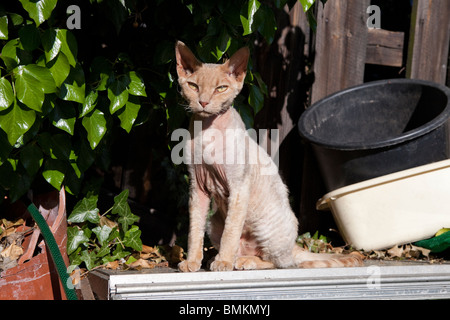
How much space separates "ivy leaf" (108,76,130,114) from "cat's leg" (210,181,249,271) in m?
0.62

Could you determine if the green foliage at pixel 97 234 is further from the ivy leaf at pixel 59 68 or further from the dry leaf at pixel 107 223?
the ivy leaf at pixel 59 68

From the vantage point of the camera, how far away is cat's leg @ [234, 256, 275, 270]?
2.31 meters

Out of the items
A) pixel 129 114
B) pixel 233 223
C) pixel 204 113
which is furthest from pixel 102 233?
pixel 204 113

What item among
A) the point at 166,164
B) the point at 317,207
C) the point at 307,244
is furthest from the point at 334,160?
the point at 166,164

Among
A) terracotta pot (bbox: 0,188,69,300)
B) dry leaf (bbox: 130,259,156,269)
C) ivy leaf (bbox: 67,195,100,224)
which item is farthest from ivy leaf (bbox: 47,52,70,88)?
dry leaf (bbox: 130,259,156,269)

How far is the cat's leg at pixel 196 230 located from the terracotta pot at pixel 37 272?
0.55 meters

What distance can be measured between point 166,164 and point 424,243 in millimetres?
1590

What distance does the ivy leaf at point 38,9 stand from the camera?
1.90 metres

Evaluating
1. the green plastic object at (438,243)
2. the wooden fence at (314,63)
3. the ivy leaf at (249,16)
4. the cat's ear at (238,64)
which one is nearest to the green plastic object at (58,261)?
the cat's ear at (238,64)

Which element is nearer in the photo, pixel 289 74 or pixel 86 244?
pixel 86 244

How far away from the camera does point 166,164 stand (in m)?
3.22

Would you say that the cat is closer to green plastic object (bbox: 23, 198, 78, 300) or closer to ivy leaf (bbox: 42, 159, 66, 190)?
green plastic object (bbox: 23, 198, 78, 300)

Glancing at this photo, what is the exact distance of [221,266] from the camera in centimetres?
212

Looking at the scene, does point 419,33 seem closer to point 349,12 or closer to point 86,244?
point 349,12
